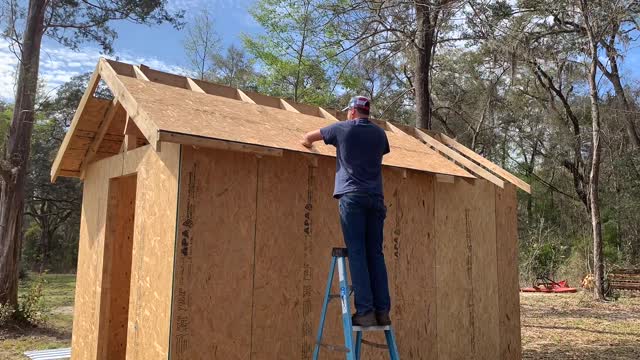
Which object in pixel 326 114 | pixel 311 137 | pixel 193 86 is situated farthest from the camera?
pixel 326 114

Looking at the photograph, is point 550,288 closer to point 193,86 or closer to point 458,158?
point 458,158

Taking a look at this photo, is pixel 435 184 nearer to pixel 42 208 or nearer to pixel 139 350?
pixel 139 350

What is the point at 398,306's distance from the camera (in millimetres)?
5723

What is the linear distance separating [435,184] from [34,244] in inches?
1312

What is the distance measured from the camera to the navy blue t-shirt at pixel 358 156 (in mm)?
3891

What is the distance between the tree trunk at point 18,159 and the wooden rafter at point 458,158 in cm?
811

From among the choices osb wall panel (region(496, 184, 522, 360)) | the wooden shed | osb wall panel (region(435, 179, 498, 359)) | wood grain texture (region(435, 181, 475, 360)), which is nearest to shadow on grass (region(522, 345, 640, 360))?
osb wall panel (region(496, 184, 522, 360))

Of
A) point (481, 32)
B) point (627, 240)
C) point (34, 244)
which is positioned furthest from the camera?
point (34, 244)

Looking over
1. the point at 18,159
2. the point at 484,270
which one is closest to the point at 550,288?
the point at 484,270

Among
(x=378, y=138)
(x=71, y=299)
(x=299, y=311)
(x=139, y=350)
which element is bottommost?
(x=71, y=299)

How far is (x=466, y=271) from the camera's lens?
257 inches

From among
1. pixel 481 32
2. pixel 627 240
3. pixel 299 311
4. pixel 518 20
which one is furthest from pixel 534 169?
pixel 299 311

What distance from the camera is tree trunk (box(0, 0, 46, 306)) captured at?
10.1 m

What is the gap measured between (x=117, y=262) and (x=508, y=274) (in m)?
5.30
